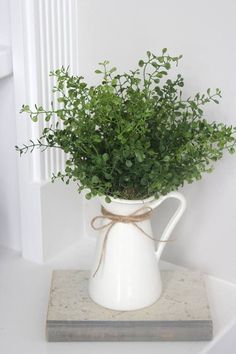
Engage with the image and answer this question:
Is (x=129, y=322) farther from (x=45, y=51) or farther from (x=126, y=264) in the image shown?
(x=45, y=51)

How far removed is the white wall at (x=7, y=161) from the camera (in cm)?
109

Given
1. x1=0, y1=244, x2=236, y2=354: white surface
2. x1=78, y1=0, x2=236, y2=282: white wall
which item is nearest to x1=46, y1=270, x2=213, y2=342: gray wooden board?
x1=0, y1=244, x2=236, y2=354: white surface

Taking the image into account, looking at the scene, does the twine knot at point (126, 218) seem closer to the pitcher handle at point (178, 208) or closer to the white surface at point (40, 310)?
the pitcher handle at point (178, 208)

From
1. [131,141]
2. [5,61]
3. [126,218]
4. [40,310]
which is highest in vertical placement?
[5,61]

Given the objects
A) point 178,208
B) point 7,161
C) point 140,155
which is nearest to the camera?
point 140,155

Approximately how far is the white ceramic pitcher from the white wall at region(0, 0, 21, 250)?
26 centimetres

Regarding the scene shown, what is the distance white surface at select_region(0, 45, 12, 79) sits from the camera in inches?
41.7

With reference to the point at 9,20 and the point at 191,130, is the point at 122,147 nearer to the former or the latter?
the point at 191,130

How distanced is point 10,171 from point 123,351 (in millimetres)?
381

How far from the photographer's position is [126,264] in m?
0.96

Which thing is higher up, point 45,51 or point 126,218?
point 45,51

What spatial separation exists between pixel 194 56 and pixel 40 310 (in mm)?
419

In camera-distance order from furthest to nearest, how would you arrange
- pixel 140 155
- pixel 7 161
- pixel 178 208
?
pixel 7 161, pixel 178 208, pixel 140 155

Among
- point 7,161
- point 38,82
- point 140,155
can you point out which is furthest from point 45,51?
point 140,155
